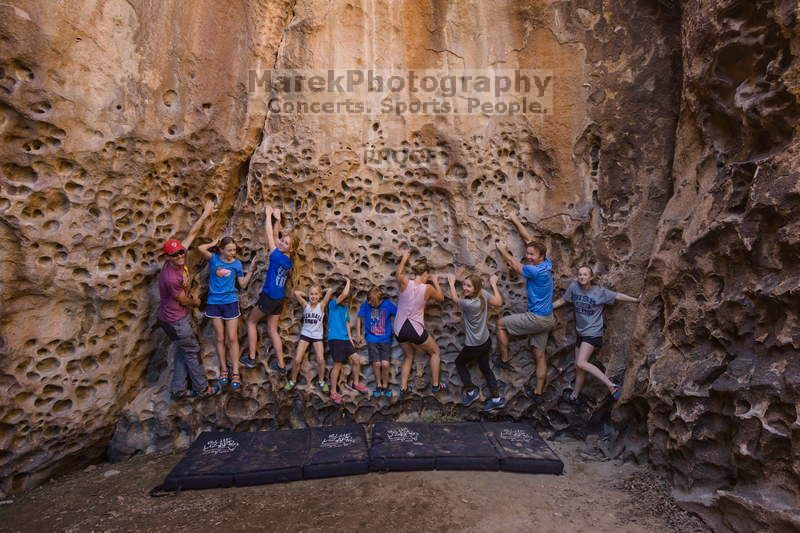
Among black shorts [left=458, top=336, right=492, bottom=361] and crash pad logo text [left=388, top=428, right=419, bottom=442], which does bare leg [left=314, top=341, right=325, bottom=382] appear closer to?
crash pad logo text [left=388, top=428, right=419, bottom=442]

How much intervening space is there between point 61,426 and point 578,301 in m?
4.82

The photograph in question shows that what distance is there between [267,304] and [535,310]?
2.62 meters

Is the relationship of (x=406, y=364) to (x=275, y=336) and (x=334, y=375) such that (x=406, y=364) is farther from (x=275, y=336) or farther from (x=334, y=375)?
(x=275, y=336)

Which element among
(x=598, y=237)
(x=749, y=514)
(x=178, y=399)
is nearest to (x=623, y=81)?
(x=598, y=237)

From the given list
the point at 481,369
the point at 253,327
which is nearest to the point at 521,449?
the point at 481,369

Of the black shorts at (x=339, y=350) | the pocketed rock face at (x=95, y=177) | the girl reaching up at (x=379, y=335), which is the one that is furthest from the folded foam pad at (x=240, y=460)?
the pocketed rock face at (x=95, y=177)

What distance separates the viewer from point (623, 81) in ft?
17.4

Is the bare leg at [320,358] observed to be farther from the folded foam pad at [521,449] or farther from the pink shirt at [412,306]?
the folded foam pad at [521,449]

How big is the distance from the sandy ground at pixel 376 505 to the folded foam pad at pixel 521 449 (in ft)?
0.26

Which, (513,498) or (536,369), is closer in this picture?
(513,498)

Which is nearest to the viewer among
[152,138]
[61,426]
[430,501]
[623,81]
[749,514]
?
[749,514]

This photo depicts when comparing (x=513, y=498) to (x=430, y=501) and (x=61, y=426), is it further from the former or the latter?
(x=61, y=426)

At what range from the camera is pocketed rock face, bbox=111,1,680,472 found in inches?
205

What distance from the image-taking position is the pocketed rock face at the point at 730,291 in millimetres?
3414
